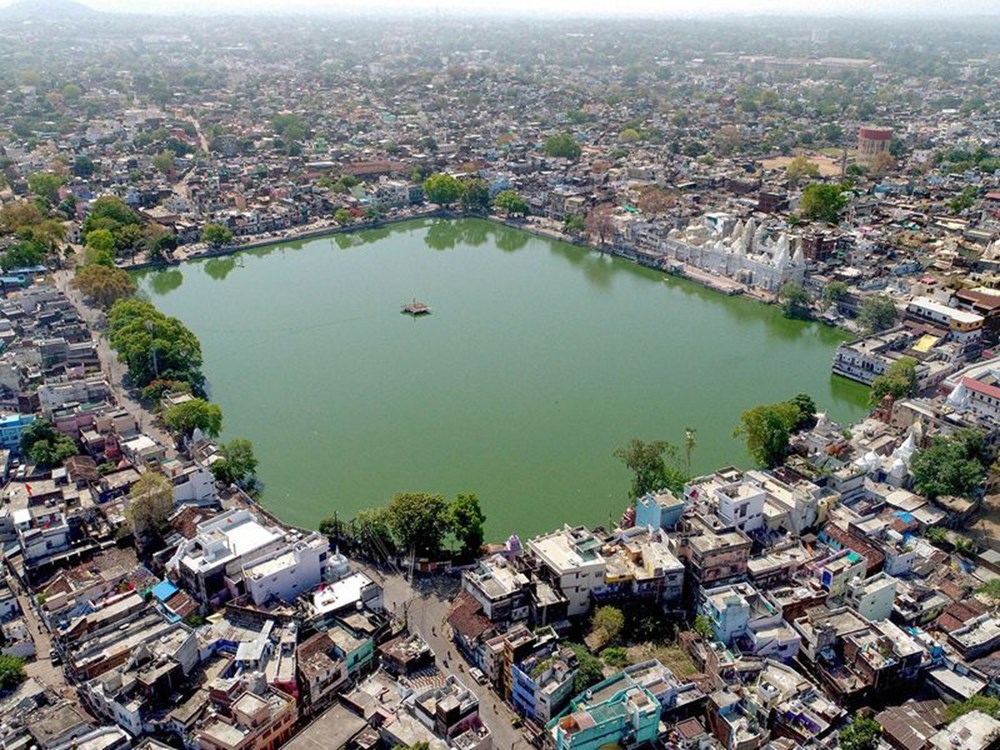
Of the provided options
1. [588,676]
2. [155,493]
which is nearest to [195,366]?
[155,493]

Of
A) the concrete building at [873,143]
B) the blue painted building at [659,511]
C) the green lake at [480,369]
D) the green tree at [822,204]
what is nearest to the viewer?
the blue painted building at [659,511]

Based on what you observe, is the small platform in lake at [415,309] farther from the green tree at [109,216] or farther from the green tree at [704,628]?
the green tree at [704,628]

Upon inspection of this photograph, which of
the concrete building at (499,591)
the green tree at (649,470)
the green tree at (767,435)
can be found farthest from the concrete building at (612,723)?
the green tree at (767,435)

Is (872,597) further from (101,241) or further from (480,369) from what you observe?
(101,241)

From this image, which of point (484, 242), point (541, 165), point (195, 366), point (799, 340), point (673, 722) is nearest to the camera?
point (673, 722)

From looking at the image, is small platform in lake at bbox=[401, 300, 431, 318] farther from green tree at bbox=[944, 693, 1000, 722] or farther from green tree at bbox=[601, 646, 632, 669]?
green tree at bbox=[944, 693, 1000, 722]

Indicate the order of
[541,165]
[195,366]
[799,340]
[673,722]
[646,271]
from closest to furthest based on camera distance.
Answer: [673,722] < [195,366] < [799,340] < [646,271] < [541,165]

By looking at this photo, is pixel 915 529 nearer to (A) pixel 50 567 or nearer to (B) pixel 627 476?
→ (B) pixel 627 476
